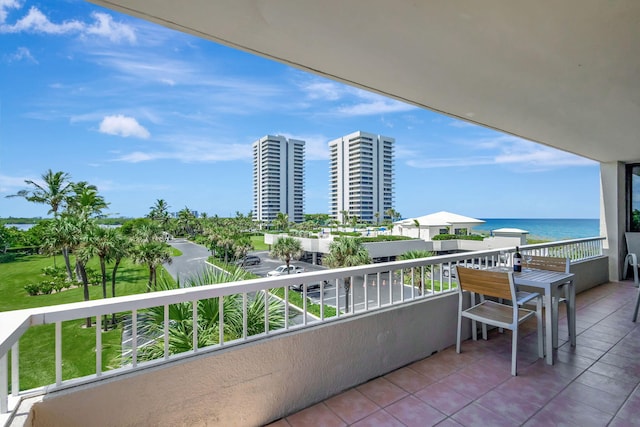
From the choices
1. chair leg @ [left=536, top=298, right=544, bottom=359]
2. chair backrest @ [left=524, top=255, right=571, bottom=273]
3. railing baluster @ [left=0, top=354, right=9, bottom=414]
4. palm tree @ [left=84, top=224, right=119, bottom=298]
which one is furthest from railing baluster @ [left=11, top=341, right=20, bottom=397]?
palm tree @ [left=84, top=224, right=119, bottom=298]

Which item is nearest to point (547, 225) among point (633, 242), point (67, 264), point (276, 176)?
point (276, 176)

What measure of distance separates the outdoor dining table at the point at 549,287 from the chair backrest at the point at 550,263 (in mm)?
114

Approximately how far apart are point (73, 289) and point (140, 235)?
25.1 feet

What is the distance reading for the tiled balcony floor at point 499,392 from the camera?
5.98ft

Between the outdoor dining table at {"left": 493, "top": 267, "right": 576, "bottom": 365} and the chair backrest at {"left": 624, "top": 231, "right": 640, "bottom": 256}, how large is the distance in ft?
14.9

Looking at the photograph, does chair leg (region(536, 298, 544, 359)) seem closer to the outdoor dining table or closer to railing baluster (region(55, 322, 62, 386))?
the outdoor dining table

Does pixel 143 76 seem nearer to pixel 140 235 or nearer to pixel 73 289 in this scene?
pixel 140 235

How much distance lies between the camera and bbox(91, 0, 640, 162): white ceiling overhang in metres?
1.54

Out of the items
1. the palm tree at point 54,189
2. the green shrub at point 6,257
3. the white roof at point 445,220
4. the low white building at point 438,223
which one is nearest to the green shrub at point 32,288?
the palm tree at point 54,189

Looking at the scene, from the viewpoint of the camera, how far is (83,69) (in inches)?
986

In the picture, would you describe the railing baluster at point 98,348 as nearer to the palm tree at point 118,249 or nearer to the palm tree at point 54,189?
the palm tree at point 118,249

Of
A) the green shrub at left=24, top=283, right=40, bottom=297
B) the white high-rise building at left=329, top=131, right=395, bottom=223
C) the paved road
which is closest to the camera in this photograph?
the green shrub at left=24, top=283, right=40, bottom=297

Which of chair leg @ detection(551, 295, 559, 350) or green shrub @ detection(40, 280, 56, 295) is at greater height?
chair leg @ detection(551, 295, 559, 350)

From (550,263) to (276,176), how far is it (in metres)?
63.6
